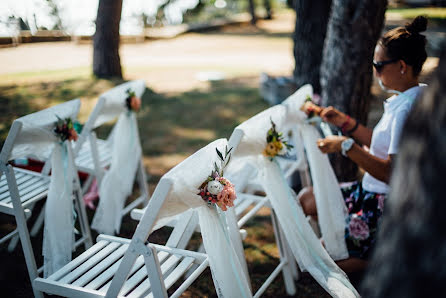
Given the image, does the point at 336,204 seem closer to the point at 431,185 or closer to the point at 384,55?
the point at 384,55

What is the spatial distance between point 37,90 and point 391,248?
7963 mm

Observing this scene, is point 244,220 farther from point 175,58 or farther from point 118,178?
point 175,58

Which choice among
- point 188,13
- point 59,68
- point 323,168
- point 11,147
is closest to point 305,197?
point 323,168

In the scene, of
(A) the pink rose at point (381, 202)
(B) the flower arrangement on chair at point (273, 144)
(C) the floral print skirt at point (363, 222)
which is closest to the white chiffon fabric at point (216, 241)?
(B) the flower arrangement on chair at point (273, 144)

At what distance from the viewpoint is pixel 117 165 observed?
3754 millimetres

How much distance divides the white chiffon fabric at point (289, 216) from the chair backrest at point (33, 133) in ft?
4.69

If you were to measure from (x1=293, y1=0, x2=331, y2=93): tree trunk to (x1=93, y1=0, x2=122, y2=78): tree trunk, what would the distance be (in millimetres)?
3802

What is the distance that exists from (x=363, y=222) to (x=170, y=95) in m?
6.50

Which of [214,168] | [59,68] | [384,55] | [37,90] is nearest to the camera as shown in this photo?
[214,168]

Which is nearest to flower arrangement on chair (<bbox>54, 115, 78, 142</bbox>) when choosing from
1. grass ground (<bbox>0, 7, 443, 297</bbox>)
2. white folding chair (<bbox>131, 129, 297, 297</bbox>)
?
white folding chair (<bbox>131, 129, 297, 297</bbox>)

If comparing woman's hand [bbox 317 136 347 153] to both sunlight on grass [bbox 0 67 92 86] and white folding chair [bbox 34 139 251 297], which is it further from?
sunlight on grass [bbox 0 67 92 86]

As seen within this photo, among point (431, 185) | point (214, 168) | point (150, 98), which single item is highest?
point (431, 185)

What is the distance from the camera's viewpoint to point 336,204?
282 centimetres

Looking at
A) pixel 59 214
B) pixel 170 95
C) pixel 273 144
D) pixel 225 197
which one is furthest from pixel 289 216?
pixel 170 95
